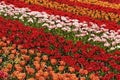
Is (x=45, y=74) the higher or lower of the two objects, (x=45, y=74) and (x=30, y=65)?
the higher

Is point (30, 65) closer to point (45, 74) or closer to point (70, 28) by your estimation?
point (45, 74)

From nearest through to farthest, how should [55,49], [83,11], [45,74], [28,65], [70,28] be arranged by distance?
1. [45,74]
2. [28,65]
3. [55,49]
4. [70,28]
5. [83,11]

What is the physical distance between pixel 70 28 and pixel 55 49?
99.7 inches

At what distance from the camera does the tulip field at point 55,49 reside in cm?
714

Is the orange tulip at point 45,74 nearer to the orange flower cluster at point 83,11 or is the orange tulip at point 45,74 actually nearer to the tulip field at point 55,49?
the tulip field at point 55,49

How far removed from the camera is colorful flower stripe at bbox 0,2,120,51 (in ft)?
33.5

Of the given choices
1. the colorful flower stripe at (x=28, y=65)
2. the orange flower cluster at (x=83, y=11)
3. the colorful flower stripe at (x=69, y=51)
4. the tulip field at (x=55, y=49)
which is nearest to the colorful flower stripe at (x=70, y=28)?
the tulip field at (x=55, y=49)

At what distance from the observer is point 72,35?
10.7m

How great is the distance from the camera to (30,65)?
778 centimetres

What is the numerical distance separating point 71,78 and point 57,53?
5.42 feet

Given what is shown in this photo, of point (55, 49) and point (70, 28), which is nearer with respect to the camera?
point (55, 49)

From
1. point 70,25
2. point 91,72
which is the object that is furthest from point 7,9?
point 91,72

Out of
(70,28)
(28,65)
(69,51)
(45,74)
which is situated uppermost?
(45,74)

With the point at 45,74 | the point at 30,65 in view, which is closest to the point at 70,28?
the point at 30,65
